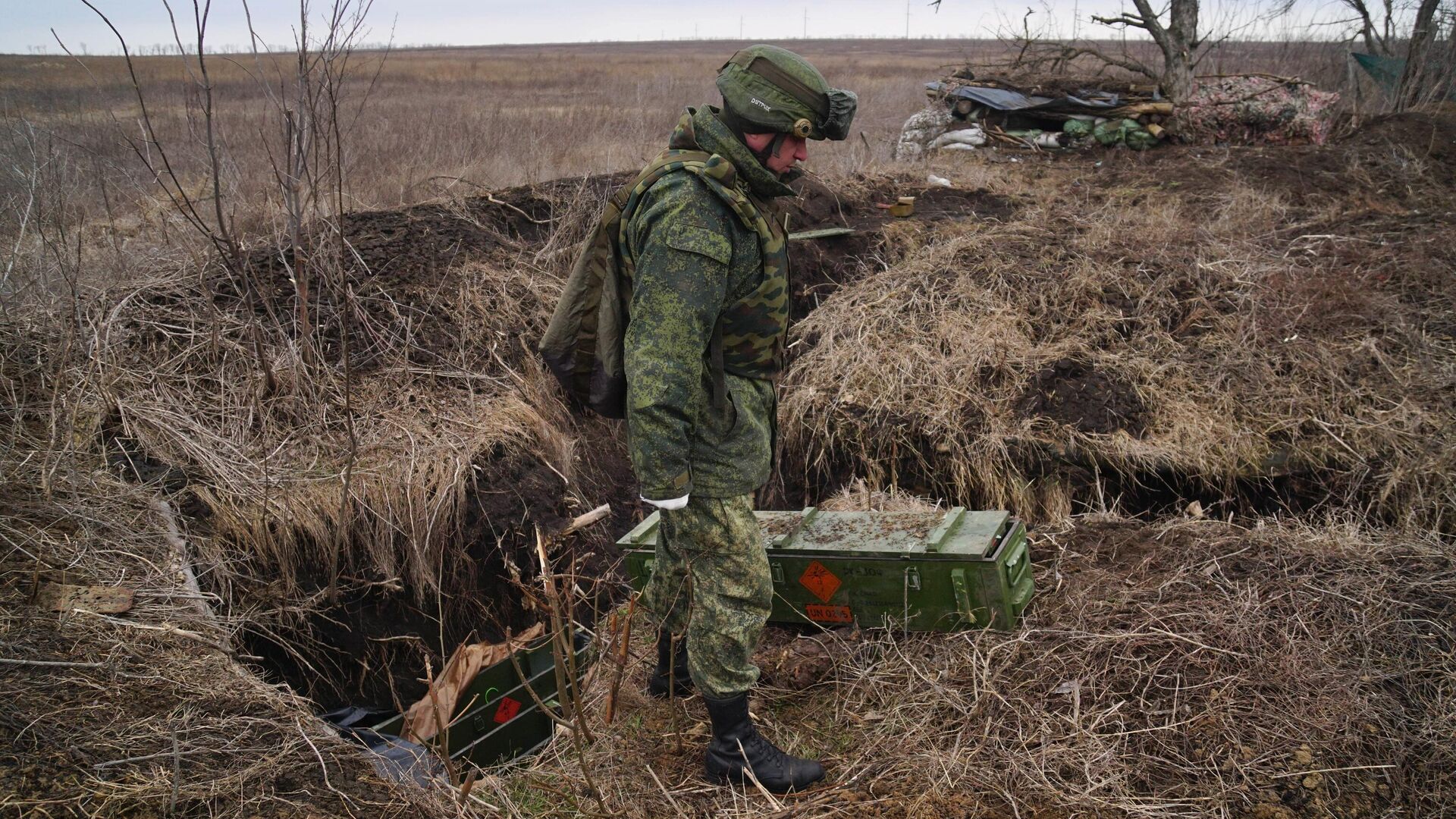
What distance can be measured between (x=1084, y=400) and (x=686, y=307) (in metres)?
3.73

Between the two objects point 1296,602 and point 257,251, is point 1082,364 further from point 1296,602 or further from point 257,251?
point 257,251

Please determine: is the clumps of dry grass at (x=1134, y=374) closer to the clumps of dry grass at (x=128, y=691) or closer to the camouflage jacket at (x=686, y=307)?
the camouflage jacket at (x=686, y=307)

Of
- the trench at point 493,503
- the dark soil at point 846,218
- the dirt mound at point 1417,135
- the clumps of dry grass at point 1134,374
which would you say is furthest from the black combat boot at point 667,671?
the dirt mound at point 1417,135

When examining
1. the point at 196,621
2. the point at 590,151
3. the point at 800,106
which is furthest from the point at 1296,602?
the point at 590,151

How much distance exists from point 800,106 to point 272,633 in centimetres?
305

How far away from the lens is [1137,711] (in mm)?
3270

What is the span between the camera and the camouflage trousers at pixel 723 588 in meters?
2.98

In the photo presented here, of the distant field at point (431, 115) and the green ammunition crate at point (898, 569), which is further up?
the distant field at point (431, 115)

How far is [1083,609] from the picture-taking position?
3.80 metres

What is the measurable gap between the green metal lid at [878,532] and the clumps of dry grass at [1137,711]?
34cm

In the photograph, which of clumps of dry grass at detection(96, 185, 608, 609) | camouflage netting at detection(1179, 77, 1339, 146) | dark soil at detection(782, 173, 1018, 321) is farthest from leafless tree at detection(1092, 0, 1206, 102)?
clumps of dry grass at detection(96, 185, 608, 609)

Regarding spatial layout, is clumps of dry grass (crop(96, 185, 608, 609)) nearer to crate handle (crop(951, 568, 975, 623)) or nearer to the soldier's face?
the soldier's face

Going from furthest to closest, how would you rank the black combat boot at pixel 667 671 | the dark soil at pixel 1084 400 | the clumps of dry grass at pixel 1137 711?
the dark soil at pixel 1084 400, the black combat boot at pixel 667 671, the clumps of dry grass at pixel 1137 711

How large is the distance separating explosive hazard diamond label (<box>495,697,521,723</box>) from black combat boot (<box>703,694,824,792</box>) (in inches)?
59.5
